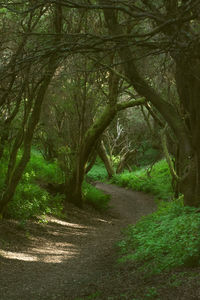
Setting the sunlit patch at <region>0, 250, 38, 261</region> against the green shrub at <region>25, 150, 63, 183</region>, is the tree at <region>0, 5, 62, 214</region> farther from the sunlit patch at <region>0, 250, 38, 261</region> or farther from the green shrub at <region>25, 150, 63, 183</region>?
the green shrub at <region>25, 150, 63, 183</region>

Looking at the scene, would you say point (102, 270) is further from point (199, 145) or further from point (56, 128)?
point (56, 128)

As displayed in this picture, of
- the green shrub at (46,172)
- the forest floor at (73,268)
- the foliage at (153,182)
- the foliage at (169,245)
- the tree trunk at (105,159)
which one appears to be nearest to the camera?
the forest floor at (73,268)

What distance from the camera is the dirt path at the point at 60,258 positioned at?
17.6 feet

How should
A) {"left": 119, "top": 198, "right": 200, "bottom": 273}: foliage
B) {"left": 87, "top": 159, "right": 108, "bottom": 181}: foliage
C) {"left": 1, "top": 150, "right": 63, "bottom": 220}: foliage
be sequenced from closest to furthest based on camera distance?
1. {"left": 119, "top": 198, "right": 200, "bottom": 273}: foliage
2. {"left": 1, "top": 150, "right": 63, "bottom": 220}: foliage
3. {"left": 87, "top": 159, "right": 108, "bottom": 181}: foliage

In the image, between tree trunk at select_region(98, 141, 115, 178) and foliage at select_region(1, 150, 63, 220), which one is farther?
tree trunk at select_region(98, 141, 115, 178)

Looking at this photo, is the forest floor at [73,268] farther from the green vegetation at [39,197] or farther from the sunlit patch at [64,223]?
the green vegetation at [39,197]

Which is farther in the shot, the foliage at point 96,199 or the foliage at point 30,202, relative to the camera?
the foliage at point 96,199

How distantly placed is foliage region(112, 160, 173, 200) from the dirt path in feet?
19.8

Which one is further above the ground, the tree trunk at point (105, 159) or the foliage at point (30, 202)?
the tree trunk at point (105, 159)

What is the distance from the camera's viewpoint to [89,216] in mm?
13000

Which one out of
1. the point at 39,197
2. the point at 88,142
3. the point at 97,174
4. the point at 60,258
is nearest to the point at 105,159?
the point at 97,174

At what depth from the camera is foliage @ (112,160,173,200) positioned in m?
19.0

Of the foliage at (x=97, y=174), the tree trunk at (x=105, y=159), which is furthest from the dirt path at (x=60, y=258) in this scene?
the foliage at (x=97, y=174)

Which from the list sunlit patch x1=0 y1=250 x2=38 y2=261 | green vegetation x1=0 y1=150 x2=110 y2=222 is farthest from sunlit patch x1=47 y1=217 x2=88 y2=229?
sunlit patch x1=0 y1=250 x2=38 y2=261
